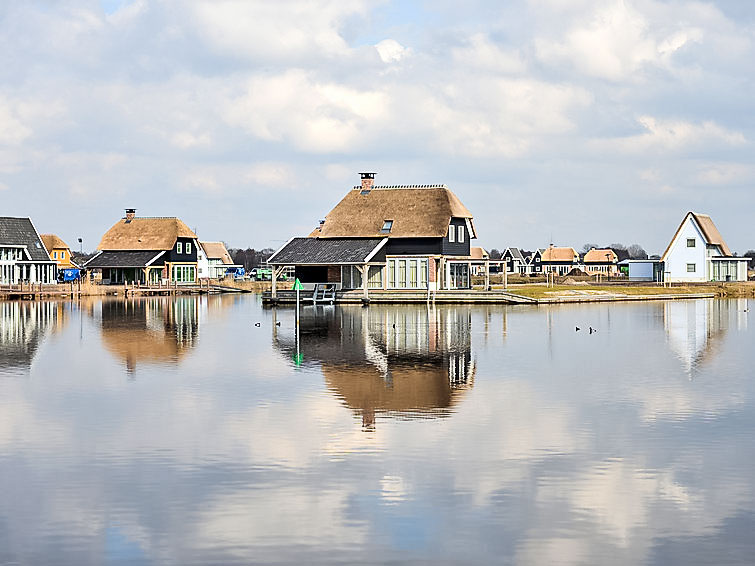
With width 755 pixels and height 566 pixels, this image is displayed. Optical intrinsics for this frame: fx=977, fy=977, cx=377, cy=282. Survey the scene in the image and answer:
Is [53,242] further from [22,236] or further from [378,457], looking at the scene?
[378,457]

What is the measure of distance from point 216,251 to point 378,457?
5342 inches

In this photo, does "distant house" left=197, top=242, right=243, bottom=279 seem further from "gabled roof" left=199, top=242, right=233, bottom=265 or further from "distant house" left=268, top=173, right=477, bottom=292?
"distant house" left=268, top=173, right=477, bottom=292

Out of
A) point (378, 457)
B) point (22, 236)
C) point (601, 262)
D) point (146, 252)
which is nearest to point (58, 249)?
point (146, 252)

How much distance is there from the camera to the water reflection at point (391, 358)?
65.9ft

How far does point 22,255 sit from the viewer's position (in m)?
86.8

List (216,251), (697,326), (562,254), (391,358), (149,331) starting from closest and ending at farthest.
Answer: (391,358) < (149,331) < (697,326) < (216,251) < (562,254)

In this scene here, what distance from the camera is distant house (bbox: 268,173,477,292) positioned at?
224 ft

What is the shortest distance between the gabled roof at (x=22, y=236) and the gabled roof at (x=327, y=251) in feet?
97.1

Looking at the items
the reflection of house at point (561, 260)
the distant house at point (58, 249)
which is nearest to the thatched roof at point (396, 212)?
the distant house at point (58, 249)

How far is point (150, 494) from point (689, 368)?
59.7 feet

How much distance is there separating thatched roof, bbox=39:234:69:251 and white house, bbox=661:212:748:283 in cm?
8292

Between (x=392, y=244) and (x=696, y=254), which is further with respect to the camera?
(x=696, y=254)

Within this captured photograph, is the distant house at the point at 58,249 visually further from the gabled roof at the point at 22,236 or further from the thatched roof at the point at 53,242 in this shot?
the gabled roof at the point at 22,236

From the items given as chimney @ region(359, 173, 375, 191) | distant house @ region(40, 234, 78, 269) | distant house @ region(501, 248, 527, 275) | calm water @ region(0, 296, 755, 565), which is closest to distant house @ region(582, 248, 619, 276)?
distant house @ region(501, 248, 527, 275)
